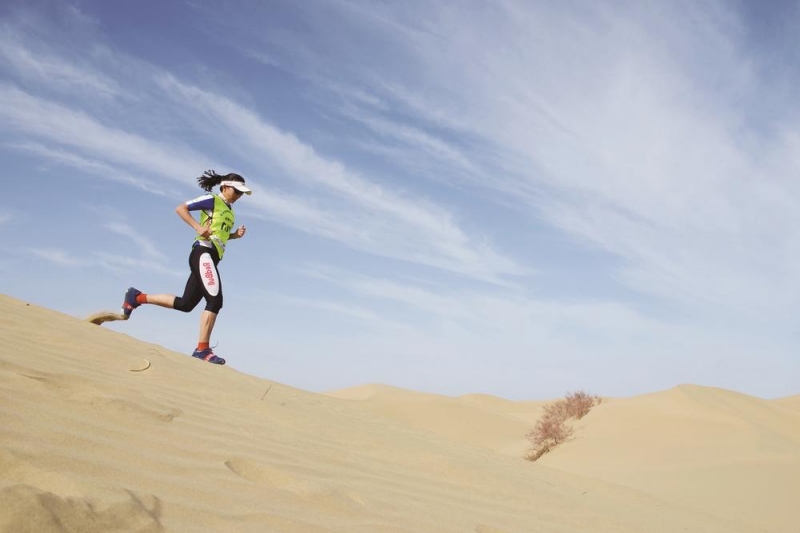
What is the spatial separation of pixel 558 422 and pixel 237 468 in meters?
9.59

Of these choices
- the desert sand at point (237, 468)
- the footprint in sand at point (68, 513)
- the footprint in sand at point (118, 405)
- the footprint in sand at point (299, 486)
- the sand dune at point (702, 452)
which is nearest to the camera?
the footprint in sand at point (68, 513)

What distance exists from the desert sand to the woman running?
657 millimetres

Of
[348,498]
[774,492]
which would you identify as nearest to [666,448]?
[774,492]

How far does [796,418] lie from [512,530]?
440 inches

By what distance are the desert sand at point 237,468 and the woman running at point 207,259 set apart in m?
0.66

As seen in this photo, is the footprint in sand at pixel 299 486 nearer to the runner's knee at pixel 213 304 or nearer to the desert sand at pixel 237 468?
the desert sand at pixel 237 468

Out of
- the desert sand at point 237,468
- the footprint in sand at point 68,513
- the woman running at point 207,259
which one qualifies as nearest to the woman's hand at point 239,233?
the woman running at point 207,259

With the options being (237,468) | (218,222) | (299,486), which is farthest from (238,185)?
(299,486)

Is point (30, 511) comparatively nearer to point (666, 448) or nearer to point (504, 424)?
point (666, 448)

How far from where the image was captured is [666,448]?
911 cm

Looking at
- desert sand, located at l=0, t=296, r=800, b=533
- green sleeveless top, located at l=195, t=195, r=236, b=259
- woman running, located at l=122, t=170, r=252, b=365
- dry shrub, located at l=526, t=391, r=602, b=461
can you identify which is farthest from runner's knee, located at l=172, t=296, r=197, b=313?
dry shrub, located at l=526, t=391, r=602, b=461

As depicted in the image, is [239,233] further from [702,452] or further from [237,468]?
[702,452]

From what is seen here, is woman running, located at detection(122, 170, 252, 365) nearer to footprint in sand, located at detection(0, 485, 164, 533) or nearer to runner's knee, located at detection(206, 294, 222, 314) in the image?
runner's knee, located at detection(206, 294, 222, 314)

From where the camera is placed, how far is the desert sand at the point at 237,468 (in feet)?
5.41
